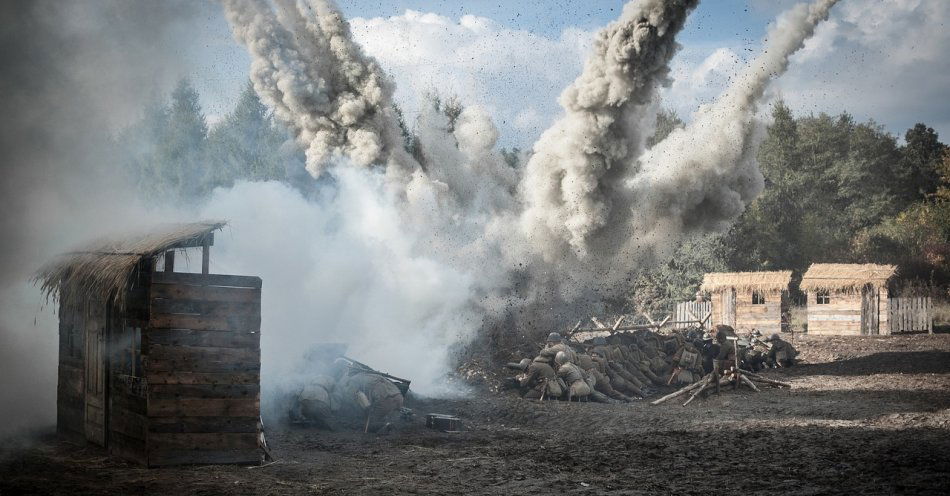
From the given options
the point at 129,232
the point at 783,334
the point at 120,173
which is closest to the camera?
the point at 129,232

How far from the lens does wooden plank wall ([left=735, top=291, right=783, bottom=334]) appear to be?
39.0 metres

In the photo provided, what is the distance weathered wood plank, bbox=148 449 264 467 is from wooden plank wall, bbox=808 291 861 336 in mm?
33020

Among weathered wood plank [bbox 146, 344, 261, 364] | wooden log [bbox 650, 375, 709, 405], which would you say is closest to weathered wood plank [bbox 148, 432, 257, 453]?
weathered wood plank [bbox 146, 344, 261, 364]

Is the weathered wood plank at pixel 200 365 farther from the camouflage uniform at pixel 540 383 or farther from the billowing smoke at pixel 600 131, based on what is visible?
the billowing smoke at pixel 600 131

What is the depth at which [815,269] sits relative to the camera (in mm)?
40094

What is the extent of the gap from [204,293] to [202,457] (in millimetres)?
2325

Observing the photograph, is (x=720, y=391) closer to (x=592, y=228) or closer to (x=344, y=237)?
(x=592, y=228)

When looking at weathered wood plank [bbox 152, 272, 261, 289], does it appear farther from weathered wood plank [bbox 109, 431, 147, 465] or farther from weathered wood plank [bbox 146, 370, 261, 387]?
weathered wood plank [bbox 109, 431, 147, 465]

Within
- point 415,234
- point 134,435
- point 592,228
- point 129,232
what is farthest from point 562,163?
point 134,435

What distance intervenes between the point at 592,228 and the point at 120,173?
13.9m

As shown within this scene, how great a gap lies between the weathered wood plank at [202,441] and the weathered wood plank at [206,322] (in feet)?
4.89

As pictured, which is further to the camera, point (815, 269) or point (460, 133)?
point (815, 269)

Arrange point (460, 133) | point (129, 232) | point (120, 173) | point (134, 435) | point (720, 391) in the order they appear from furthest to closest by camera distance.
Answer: point (460, 133), point (720, 391), point (120, 173), point (129, 232), point (134, 435)

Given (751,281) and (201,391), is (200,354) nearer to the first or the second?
(201,391)
